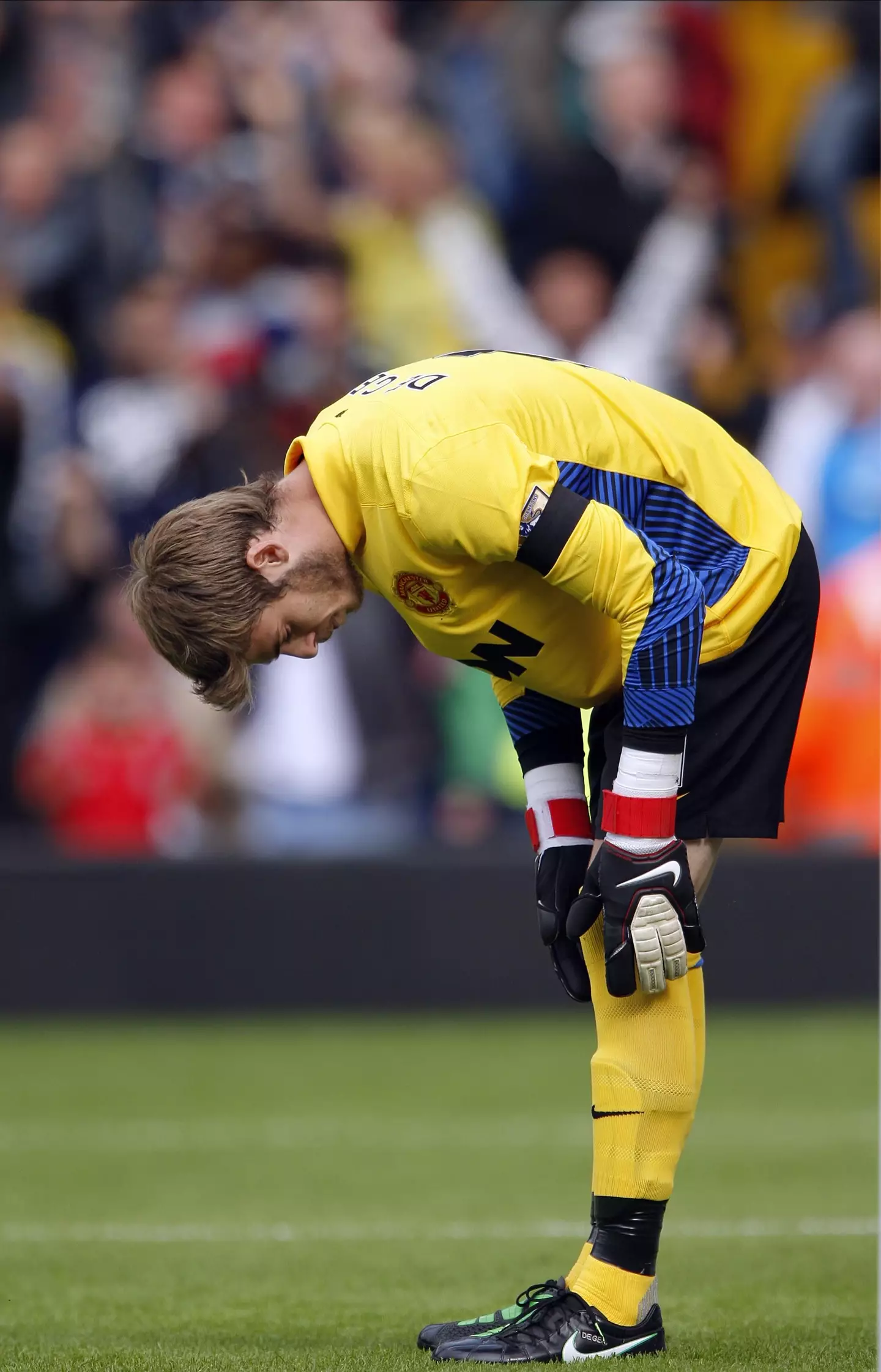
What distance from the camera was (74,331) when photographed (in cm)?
1002

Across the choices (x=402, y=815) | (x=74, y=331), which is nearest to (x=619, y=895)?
(x=402, y=815)

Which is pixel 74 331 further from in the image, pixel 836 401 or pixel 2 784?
pixel 836 401

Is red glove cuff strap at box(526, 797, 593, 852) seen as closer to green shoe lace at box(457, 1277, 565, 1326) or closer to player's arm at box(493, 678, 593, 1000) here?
player's arm at box(493, 678, 593, 1000)

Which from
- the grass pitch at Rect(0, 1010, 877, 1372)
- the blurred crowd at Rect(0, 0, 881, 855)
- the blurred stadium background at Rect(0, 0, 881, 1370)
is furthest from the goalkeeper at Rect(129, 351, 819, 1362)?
the blurred crowd at Rect(0, 0, 881, 855)

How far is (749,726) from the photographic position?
3.51m

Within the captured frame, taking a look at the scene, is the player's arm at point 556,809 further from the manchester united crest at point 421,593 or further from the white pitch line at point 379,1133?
the white pitch line at point 379,1133

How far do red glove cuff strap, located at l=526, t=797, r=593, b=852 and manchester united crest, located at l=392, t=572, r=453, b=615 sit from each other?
58 centimetres

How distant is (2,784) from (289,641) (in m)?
6.50

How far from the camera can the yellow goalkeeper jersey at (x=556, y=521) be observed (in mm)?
3145

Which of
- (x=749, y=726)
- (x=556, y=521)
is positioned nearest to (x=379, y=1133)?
(x=749, y=726)

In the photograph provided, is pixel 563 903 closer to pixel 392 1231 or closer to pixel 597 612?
pixel 597 612

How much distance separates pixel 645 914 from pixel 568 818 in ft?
1.75

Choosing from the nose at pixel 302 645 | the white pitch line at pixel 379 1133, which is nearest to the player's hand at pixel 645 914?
the nose at pixel 302 645

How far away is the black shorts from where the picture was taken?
3.48 meters
